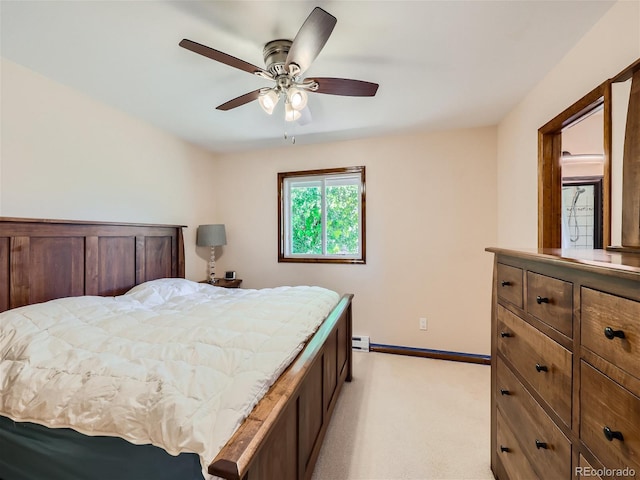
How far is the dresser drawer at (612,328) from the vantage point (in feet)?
2.11

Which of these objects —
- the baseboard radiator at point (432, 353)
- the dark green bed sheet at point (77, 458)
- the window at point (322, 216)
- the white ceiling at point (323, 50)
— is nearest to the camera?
the dark green bed sheet at point (77, 458)

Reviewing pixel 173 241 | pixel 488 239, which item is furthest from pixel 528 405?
pixel 173 241

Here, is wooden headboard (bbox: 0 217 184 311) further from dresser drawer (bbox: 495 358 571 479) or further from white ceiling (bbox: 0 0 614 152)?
dresser drawer (bbox: 495 358 571 479)

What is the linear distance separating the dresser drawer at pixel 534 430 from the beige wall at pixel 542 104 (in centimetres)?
113

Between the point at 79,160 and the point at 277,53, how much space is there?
187cm

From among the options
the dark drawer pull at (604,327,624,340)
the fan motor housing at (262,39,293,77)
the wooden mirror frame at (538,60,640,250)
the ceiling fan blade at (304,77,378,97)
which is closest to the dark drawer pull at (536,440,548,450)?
the dark drawer pull at (604,327,624,340)

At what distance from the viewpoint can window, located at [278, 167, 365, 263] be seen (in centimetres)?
335

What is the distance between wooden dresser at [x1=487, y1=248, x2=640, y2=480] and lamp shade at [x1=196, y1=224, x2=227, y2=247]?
3.00 m

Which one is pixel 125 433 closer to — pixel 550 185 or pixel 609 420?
pixel 609 420

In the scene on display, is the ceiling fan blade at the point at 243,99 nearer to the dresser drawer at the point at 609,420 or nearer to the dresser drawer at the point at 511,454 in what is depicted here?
the dresser drawer at the point at 609,420

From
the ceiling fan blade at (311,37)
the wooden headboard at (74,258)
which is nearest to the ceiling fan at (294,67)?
the ceiling fan blade at (311,37)

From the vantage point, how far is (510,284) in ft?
4.11

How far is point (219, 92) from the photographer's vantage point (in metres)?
2.17

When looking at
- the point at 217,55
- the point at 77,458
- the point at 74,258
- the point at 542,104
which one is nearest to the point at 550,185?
the point at 542,104
